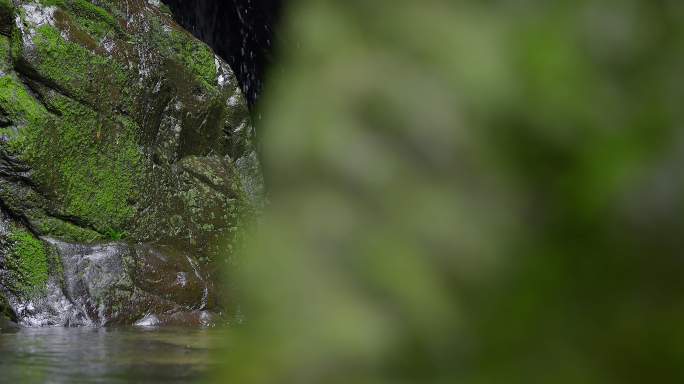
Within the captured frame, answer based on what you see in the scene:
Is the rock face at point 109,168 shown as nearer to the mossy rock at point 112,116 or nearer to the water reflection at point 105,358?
the mossy rock at point 112,116

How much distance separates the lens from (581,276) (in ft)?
3.25

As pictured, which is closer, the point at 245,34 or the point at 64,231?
the point at 64,231

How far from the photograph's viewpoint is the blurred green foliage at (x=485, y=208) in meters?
0.99

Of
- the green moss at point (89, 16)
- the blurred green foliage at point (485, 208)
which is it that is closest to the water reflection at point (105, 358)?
the blurred green foliage at point (485, 208)

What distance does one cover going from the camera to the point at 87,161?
24.4 ft

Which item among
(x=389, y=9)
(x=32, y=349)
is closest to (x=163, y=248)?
(x=32, y=349)

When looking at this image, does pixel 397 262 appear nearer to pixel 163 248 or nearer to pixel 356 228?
pixel 356 228

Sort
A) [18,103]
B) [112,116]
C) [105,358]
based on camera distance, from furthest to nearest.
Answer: [112,116] < [18,103] < [105,358]

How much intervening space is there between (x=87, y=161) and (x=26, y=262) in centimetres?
103

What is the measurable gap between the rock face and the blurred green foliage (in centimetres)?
601

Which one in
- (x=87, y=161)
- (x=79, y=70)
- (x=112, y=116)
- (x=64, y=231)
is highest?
A: (x=79, y=70)

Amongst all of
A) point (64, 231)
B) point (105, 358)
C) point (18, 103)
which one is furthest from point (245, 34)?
point (105, 358)

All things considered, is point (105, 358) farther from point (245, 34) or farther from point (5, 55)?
point (245, 34)

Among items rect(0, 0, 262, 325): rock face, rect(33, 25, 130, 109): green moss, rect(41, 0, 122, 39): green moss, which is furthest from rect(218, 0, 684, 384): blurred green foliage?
rect(41, 0, 122, 39): green moss
